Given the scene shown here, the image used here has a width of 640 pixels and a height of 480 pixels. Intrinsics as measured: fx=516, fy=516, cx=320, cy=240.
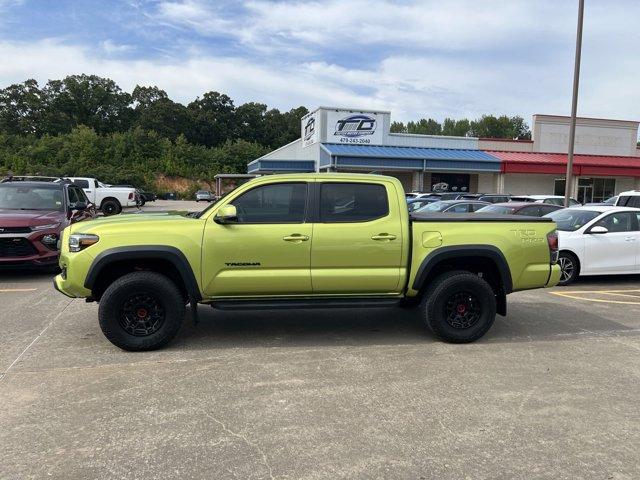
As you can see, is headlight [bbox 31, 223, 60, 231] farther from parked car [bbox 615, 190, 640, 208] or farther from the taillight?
parked car [bbox 615, 190, 640, 208]

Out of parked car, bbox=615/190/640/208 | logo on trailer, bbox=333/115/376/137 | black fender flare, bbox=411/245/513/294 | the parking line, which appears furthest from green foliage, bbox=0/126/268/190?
black fender flare, bbox=411/245/513/294

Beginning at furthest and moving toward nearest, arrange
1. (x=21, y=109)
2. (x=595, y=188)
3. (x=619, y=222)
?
(x=21, y=109)
(x=595, y=188)
(x=619, y=222)

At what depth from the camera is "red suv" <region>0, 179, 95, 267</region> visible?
8.85 m

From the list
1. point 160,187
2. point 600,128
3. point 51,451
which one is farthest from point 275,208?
point 160,187

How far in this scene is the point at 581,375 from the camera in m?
4.84

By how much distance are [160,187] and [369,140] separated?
37.8m

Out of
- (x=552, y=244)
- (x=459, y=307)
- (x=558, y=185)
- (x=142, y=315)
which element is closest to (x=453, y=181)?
(x=558, y=185)

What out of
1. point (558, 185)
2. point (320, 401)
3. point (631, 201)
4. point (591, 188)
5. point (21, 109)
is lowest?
point (320, 401)

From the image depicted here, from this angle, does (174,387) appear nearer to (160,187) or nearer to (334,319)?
(334,319)

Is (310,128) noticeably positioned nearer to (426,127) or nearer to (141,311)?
(141,311)

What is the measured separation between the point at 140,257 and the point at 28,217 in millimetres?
5214

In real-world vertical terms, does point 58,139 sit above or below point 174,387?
above

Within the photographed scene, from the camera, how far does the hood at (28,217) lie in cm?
887

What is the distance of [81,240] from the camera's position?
5.22 metres
